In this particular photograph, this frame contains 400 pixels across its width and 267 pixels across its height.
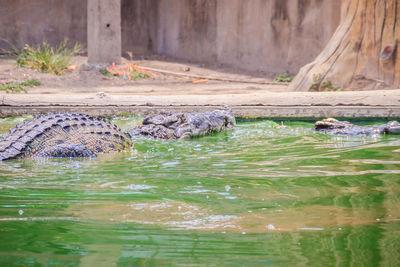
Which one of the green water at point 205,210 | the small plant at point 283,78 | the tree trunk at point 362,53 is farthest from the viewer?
the small plant at point 283,78

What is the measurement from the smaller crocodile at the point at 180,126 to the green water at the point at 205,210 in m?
1.13

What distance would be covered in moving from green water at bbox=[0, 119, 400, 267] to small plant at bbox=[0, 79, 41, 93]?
4957mm

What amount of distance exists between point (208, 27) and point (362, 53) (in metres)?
8.28

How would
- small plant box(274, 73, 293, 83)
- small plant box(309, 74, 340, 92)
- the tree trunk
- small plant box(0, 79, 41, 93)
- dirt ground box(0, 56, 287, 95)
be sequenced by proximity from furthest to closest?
1. small plant box(274, 73, 293, 83)
2. dirt ground box(0, 56, 287, 95)
3. small plant box(0, 79, 41, 93)
4. small plant box(309, 74, 340, 92)
5. the tree trunk

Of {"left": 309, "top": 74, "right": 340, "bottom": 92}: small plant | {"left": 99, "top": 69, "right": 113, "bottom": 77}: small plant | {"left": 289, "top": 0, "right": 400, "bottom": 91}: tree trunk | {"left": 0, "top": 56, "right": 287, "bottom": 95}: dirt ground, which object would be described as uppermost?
{"left": 289, "top": 0, "right": 400, "bottom": 91}: tree trunk

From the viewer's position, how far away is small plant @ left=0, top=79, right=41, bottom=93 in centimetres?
875

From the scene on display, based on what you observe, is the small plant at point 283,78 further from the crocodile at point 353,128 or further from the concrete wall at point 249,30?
the crocodile at point 353,128

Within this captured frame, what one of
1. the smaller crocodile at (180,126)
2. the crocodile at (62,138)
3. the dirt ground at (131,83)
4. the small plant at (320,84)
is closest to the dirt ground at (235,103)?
the smaller crocodile at (180,126)

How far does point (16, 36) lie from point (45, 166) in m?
13.5

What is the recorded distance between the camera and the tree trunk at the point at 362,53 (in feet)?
25.2

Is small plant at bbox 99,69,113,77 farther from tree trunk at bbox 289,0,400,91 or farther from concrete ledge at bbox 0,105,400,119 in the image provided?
concrete ledge at bbox 0,105,400,119

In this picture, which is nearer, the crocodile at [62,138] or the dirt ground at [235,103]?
the crocodile at [62,138]

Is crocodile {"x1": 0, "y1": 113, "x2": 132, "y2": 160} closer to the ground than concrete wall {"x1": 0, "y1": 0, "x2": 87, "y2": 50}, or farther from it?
closer to the ground

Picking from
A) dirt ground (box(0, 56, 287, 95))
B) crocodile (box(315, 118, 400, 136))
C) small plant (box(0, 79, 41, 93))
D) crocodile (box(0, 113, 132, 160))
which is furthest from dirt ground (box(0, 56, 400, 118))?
dirt ground (box(0, 56, 287, 95))
